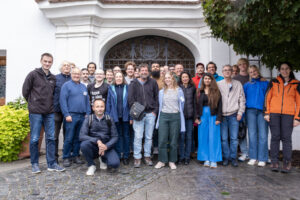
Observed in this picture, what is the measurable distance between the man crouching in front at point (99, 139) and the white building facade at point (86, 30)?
10.7 ft

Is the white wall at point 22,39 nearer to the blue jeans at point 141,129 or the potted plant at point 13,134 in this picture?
the potted plant at point 13,134

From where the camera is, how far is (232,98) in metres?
4.24

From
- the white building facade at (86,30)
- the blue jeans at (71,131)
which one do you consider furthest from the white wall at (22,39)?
the blue jeans at (71,131)

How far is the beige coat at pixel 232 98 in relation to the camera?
422 centimetres

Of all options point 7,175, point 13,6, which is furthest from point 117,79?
point 13,6

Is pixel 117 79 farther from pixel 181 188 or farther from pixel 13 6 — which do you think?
pixel 13 6

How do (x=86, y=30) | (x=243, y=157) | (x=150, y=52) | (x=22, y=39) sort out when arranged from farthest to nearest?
1. (x=150, y=52)
2. (x=22, y=39)
3. (x=86, y=30)
4. (x=243, y=157)

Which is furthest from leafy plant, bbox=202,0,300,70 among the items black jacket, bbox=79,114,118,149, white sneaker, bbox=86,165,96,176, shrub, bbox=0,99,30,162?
shrub, bbox=0,99,30,162

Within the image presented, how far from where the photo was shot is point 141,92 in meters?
4.19

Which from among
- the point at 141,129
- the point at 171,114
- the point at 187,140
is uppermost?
the point at 171,114

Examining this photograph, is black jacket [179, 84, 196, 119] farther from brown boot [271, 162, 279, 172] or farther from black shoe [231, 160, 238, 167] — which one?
brown boot [271, 162, 279, 172]

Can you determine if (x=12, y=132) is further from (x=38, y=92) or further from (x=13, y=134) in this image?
(x=38, y=92)

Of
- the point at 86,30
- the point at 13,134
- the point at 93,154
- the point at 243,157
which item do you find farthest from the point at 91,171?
the point at 86,30

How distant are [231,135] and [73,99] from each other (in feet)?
9.70
